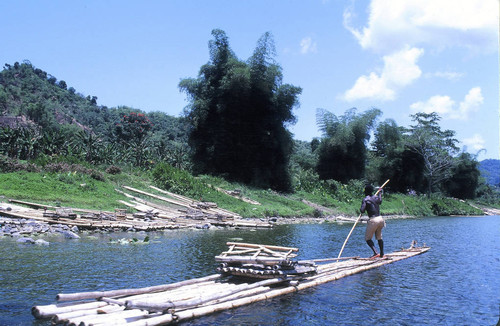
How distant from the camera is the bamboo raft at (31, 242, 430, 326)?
7.41 m

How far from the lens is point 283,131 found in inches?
1718

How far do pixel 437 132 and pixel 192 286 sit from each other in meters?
68.0

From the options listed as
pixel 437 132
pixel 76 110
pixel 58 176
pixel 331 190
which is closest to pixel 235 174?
pixel 331 190

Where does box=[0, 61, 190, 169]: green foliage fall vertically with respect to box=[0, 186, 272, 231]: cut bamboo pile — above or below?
above

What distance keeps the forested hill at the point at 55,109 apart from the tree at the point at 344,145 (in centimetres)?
3532

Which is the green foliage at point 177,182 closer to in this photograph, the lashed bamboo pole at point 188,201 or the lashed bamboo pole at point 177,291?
the lashed bamboo pole at point 188,201

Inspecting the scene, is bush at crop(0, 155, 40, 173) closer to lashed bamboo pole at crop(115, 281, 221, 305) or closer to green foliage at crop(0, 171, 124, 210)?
green foliage at crop(0, 171, 124, 210)

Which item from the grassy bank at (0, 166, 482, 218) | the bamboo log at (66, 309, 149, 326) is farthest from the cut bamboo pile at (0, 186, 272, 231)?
the bamboo log at (66, 309, 149, 326)

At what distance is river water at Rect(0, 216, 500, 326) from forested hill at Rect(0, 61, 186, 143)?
6058 centimetres

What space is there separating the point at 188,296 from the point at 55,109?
92.6 metres

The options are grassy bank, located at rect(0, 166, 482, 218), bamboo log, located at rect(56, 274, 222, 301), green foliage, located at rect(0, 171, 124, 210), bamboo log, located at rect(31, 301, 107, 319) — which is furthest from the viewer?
grassy bank, located at rect(0, 166, 482, 218)

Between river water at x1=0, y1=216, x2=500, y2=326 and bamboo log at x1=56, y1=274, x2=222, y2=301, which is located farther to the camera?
river water at x1=0, y1=216, x2=500, y2=326

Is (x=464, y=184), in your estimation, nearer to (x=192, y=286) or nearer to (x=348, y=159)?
(x=348, y=159)

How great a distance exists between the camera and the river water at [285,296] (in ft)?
29.9
